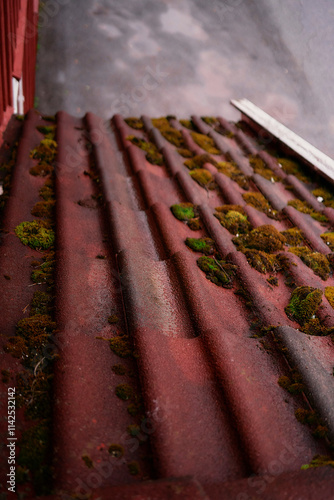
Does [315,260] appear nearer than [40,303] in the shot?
No

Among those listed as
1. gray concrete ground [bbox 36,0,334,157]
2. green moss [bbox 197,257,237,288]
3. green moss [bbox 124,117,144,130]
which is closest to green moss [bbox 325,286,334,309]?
green moss [bbox 197,257,237,288]

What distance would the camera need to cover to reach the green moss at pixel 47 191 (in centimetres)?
247

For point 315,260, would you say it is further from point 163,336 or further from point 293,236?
point 163,336

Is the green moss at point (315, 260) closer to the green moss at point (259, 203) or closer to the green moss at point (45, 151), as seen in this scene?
the green moss at point (259, 203)

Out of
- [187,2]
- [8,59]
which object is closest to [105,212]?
[8,59]

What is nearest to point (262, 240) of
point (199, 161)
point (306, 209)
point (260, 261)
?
point (260, 261)

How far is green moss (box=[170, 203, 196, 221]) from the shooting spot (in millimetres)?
2527

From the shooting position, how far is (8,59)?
11.4ft

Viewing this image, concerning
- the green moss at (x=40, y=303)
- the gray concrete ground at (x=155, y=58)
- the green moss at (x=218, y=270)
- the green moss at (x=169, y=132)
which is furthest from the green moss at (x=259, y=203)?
the gray concrete ground at (x=155, y=58)

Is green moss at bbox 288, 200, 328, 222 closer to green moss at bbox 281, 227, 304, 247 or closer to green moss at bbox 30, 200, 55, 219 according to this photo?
green moss at bbox 281, 227, 304, 247

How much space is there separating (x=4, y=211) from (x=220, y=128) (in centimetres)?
306

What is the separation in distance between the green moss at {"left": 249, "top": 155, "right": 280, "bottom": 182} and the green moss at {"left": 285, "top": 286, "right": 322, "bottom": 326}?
1.75m

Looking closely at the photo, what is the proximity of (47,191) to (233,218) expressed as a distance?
135cm

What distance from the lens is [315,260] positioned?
238cm
